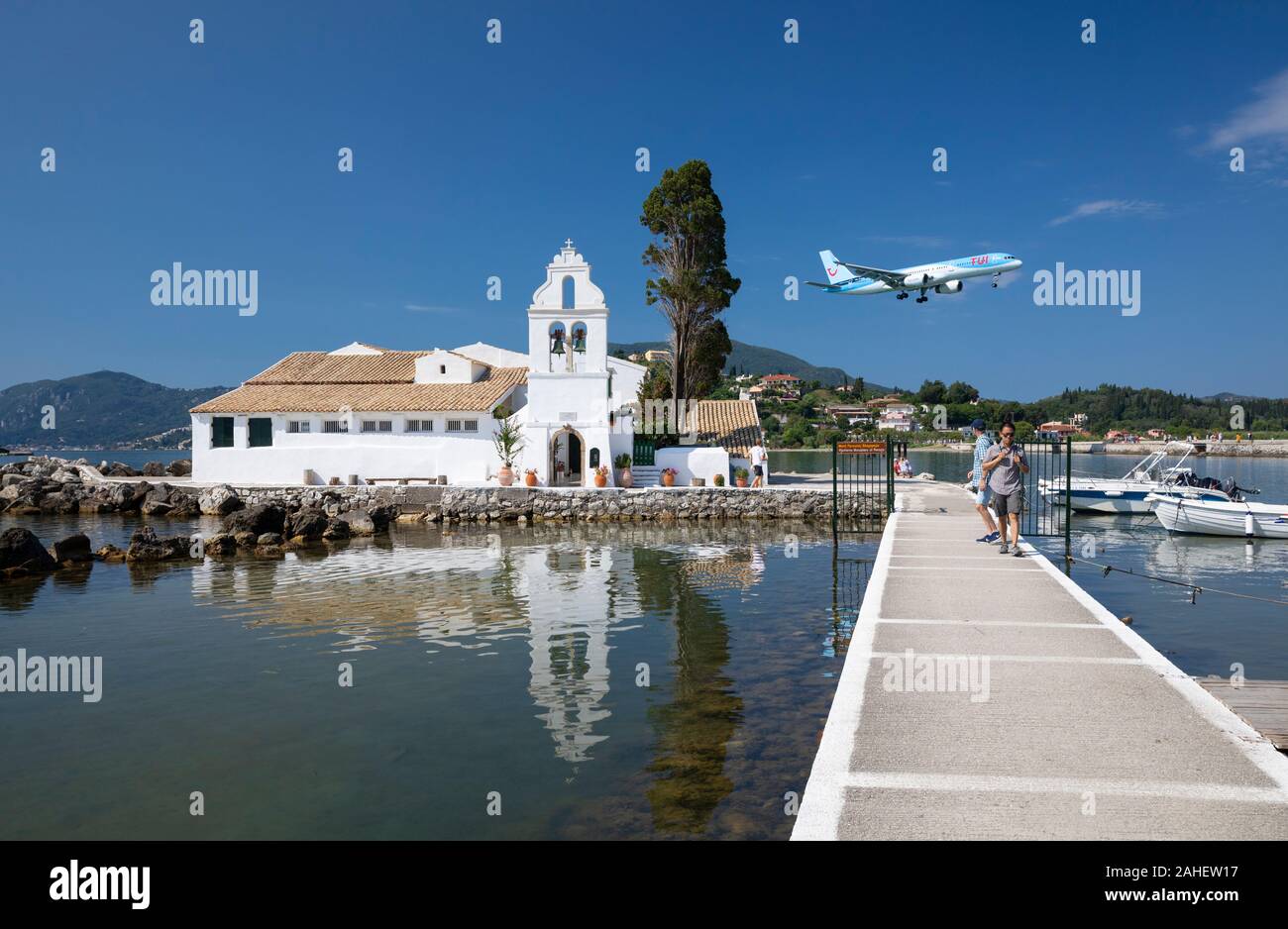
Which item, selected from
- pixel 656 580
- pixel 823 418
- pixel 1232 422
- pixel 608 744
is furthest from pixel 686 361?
pixel 1232 422

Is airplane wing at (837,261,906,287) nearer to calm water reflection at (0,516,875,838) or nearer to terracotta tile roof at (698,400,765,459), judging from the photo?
terracotta tile roof at (698,400,765,459)

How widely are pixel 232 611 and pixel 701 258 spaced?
30507 mm

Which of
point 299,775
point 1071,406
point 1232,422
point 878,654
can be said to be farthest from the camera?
point 1071,406

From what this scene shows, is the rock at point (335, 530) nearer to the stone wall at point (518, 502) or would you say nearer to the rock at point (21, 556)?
the stone wall at point (518, 502)

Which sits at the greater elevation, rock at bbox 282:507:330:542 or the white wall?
the white wall

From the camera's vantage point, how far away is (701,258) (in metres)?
40.7

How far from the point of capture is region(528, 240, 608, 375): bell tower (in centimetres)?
3206

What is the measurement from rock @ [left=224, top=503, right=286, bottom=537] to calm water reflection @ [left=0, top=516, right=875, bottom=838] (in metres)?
6.11

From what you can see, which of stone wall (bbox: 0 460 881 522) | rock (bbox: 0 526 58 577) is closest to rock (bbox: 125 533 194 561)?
rock (bbox: 0 526 58 577)

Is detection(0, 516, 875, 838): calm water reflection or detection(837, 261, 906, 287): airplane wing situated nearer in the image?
detection(0, 516, 875, 838): calm water reflection

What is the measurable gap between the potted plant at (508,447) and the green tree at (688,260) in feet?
32.0

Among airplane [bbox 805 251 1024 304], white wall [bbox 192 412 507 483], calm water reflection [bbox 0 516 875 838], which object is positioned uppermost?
airplane [bbox 805 251 1024 304]

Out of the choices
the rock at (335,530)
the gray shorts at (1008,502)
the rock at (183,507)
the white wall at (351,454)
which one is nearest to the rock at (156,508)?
the rock at (183,507)

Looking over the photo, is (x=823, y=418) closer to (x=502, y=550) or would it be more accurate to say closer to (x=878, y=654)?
(x=502, y=550)
